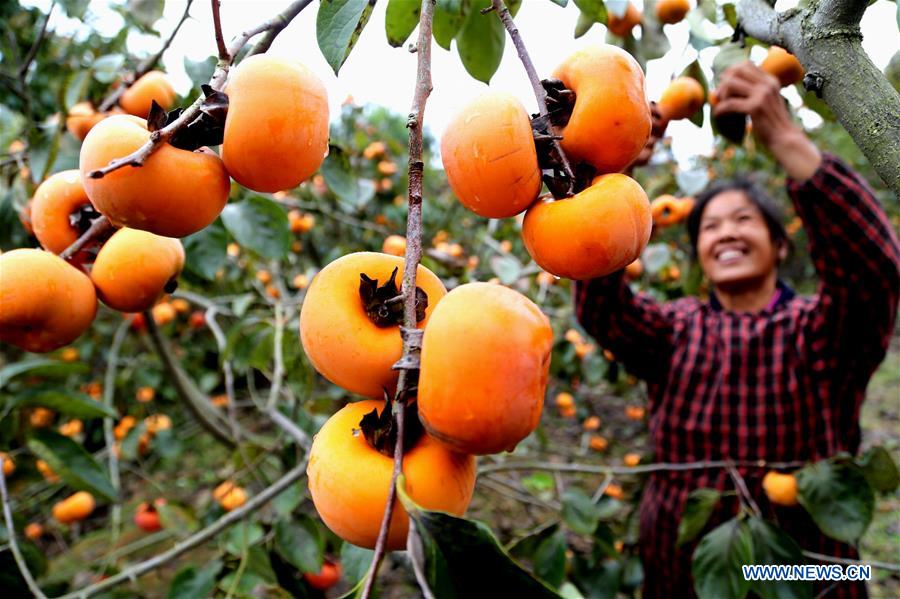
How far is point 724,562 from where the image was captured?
1.31 meters

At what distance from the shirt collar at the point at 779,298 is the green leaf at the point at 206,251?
182 centimetres

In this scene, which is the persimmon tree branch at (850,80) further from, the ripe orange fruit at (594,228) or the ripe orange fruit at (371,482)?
the ripe orange fruit at (371,482)

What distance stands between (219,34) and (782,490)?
1.79m

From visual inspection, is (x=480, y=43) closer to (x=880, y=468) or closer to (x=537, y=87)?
(x=537, y=87)

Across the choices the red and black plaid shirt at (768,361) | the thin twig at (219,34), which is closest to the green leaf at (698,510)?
the red and black plaid shirt at (768,361)

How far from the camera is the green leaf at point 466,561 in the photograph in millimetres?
413

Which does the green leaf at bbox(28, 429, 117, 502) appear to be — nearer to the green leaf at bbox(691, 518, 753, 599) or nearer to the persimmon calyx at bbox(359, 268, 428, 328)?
the persimmon calyx at bbox(359, 268, 428, 328)

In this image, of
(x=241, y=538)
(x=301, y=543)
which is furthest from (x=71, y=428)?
(x=301, y=543)

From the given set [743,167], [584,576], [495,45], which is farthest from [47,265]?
[743,167]

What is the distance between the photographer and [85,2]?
122 centimetres

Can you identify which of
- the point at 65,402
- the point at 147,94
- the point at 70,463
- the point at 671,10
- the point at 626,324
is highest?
the point at 671,10

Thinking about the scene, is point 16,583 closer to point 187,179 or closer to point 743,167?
point 187,179

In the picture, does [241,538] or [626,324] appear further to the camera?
[626,324]

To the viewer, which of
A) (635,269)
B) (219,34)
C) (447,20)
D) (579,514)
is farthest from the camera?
(635,269)
